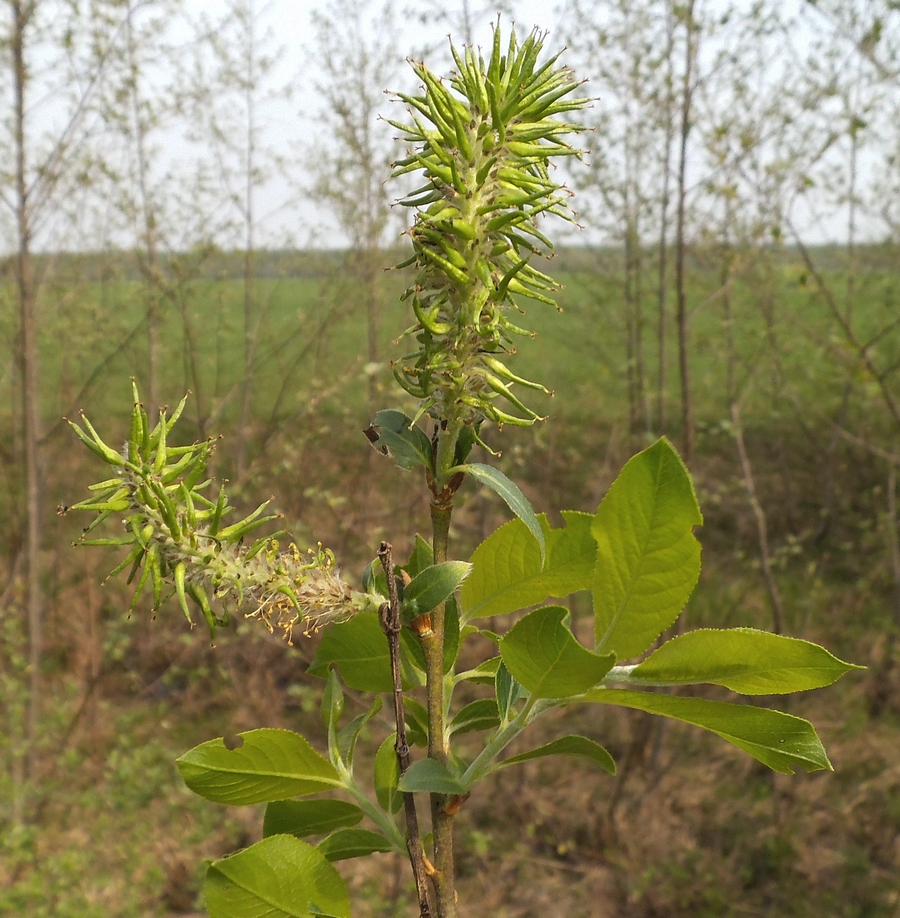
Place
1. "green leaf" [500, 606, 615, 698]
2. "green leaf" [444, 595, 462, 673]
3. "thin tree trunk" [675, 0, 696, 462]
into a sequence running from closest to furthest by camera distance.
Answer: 1. "green leaf" [500, 606, 615, 698]
2. "green leaf" [444, 595, 462, 673]
3. "thin tree trunk" [675, 0, 696, 462]

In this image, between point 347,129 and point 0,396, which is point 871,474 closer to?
point 347,129

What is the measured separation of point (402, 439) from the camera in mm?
585

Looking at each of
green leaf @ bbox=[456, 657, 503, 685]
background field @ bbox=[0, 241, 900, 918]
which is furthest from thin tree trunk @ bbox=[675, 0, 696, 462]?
Answer: green leaf @ bbox=[456, 657, 503, 685]

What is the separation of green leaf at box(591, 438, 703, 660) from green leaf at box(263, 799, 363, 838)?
29 cm

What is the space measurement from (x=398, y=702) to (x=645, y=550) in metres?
0.20

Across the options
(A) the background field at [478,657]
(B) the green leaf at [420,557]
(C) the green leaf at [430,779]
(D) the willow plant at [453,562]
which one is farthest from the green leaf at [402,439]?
(A) the background field at [478,657]

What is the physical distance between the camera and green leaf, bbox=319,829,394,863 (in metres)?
0.67

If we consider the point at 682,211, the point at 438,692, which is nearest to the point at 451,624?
the point at 438,692

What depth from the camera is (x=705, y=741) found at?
5.46 m

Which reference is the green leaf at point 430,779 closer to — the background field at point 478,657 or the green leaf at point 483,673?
the green leaf at point 483,673

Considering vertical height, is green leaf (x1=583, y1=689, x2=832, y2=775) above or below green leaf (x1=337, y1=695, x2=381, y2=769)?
above

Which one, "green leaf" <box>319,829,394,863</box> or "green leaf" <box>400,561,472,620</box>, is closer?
"green leaf" <box>400,561,472,620</box>

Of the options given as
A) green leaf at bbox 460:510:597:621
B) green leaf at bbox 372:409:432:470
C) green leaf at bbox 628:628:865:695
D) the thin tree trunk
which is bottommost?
green leaf at bbox 628:628:865:695

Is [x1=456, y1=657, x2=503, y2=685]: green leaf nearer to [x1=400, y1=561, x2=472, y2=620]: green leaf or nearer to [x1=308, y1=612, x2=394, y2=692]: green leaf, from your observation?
[x1=308, y1=612, x2=394, y2=692]: green leaf
